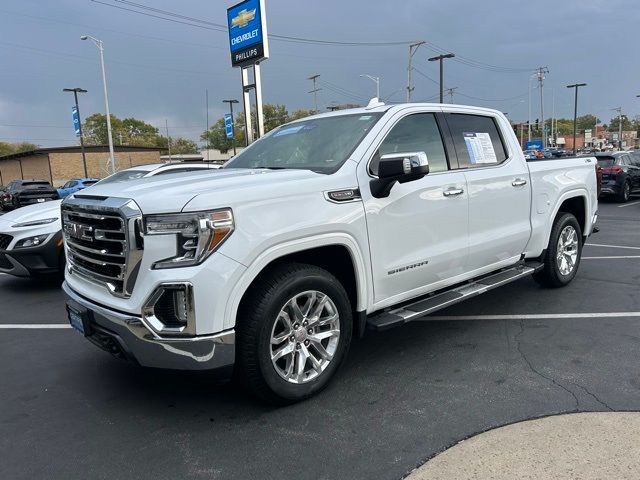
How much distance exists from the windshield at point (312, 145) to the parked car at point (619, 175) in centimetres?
1647

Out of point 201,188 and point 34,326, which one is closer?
point 201,188

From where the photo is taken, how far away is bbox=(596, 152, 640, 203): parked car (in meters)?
17.8

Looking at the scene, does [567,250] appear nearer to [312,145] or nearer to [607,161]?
[312,145]

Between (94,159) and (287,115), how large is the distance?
41274mm

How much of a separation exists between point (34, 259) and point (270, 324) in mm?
4730

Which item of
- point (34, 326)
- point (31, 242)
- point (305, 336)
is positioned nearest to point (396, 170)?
point (305, 336)

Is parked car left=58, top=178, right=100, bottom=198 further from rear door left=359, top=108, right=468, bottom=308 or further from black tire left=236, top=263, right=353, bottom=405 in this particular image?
black tire left=236, top=263, right=353, bottom=405

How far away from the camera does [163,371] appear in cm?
308

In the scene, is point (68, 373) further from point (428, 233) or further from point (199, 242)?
point (428, 233)

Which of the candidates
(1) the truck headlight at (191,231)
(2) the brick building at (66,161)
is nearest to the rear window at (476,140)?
(1) the truck headlight at (191,231)

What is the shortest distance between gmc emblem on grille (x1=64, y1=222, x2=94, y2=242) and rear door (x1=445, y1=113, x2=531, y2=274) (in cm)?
300

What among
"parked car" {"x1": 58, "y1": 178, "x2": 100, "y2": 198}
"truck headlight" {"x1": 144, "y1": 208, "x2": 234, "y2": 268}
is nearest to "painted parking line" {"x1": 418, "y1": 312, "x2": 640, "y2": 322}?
"truck headlight" {"x1": 144, "y1": 208, "x2": 234, "y2": 268}

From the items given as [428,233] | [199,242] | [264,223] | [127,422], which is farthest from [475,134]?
[127,422]

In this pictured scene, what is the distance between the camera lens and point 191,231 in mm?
2932
